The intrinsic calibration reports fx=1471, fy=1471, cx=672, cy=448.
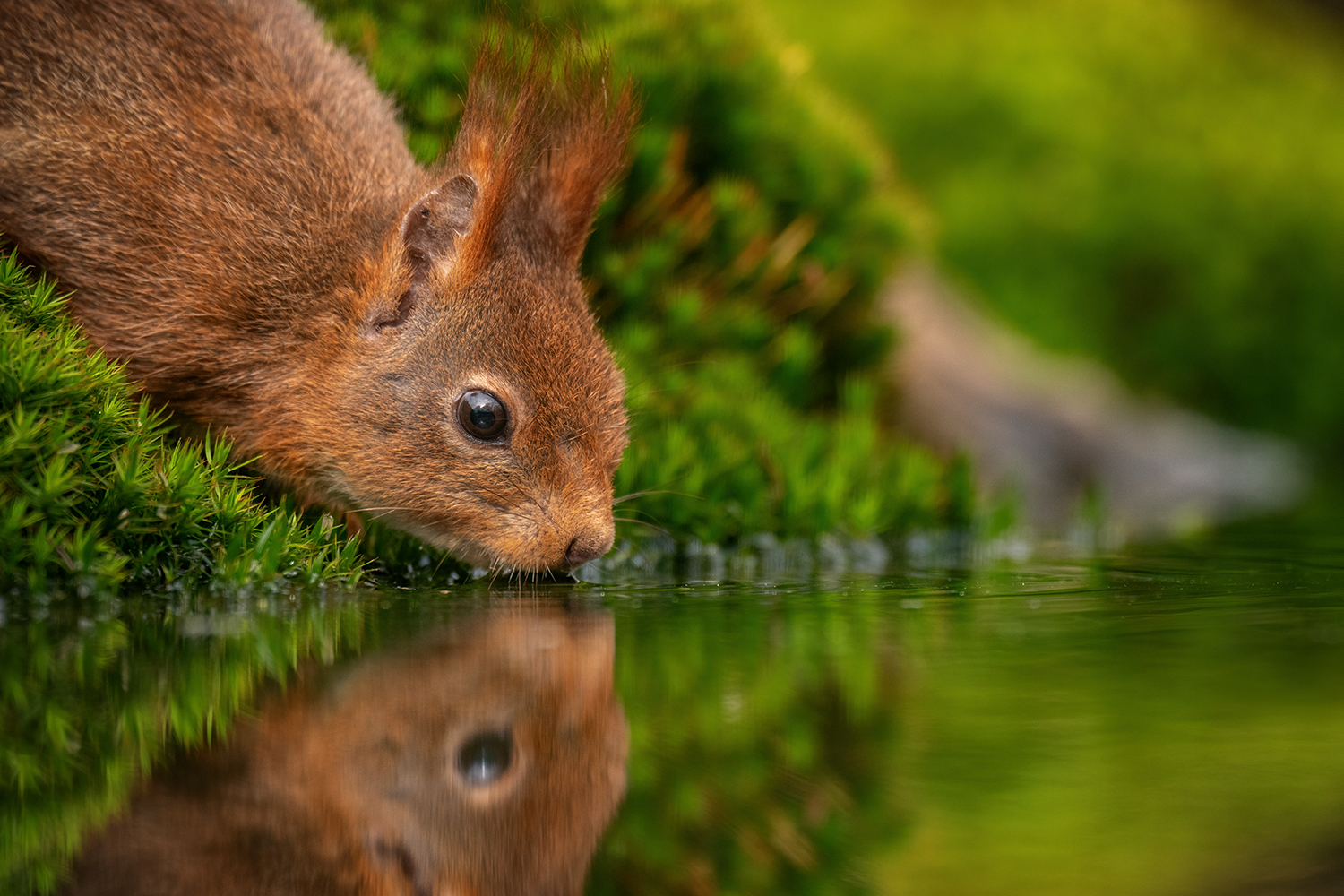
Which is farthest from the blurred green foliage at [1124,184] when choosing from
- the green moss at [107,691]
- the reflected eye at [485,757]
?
the reflected eye at [485,757]

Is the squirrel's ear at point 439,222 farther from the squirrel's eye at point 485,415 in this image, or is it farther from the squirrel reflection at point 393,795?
the squirrel reflection at point 393,795

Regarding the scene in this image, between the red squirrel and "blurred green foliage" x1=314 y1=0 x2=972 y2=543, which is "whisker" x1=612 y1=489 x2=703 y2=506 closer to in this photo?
"blurred green foliage" x1=314 y1=0 x2=972 y2=543

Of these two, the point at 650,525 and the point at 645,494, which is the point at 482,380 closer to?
the point at 645,494

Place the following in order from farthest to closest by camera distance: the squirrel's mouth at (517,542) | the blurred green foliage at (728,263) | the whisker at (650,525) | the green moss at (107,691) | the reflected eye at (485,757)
A: the blurred green foliage at (728,263)
the whisker at (650,525)
the squirrel's mouth at (517,542)
the reflected eye at (485,757)
the green moss at (107,691)

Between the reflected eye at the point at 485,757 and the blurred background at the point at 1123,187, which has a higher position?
the blurred background at the point at 1123,187

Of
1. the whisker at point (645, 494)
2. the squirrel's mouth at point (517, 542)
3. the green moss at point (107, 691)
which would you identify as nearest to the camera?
the green moss at point (107, 691)

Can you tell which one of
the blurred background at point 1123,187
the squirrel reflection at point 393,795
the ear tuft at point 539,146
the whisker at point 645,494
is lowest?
the squirrel reflection at point 393,795

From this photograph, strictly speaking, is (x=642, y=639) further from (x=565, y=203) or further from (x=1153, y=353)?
(x=1153, y=353)
